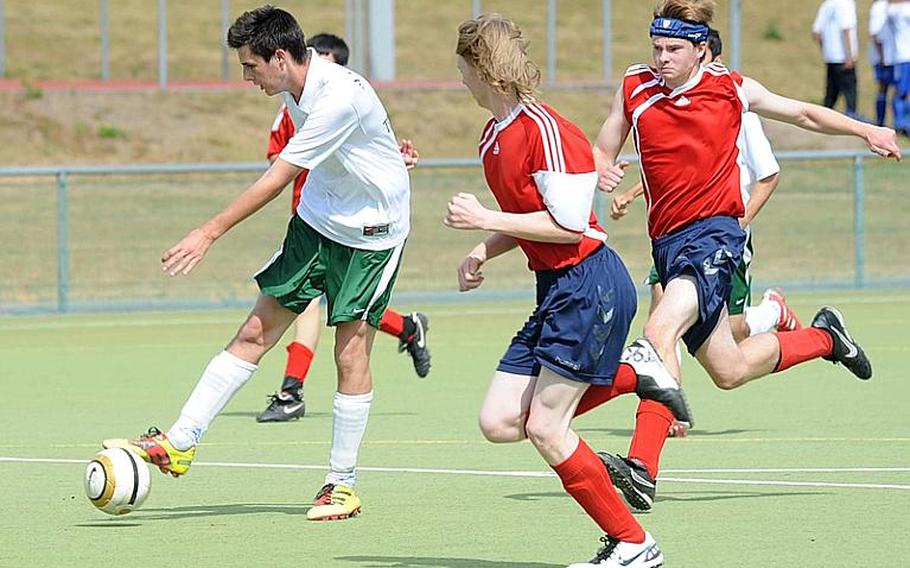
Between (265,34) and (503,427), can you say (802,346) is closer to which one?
(503,427)

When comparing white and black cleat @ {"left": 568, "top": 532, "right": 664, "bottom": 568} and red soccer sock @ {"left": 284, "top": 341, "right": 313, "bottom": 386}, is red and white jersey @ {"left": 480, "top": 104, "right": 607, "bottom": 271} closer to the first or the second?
white and black cleat @ {"left": 568, "top": 532, "right": 664, "bottom": 568}

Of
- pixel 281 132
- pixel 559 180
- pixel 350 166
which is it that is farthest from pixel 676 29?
pixel 281 132

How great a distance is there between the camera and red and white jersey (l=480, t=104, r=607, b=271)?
644 centimetres

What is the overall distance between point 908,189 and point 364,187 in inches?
513

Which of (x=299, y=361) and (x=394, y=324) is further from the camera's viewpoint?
(x=394, y=324)

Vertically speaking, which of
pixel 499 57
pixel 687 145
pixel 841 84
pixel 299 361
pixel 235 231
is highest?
pixel 499 57

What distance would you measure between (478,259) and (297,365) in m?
4.37

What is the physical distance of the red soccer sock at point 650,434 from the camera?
7.53 metres

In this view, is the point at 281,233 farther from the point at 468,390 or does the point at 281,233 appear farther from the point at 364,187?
the point at 364,187

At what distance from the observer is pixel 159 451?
776cm

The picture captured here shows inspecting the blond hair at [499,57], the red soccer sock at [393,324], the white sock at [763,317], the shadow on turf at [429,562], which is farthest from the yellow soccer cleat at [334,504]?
the red soccer sock at [393,324]

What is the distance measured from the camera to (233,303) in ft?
61.8

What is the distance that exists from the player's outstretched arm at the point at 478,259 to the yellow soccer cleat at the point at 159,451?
64.7 inches

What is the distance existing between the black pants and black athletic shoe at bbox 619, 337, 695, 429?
17395 mm
